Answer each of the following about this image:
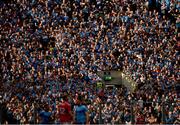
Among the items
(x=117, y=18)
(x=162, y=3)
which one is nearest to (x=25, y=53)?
(x=117, y=18)

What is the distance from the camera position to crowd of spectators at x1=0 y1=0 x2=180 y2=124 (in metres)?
34.9

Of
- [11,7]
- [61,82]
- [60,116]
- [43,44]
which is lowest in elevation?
[60,116]

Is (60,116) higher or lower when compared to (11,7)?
lower

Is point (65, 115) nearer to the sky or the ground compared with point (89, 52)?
nearer to the ground

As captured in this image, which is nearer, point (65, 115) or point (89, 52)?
point (65, 115)

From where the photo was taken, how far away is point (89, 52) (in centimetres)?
4009

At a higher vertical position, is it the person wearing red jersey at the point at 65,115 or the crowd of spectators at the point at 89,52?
the crowd of spectators at the point at 89,52

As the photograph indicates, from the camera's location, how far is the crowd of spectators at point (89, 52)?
3494cm

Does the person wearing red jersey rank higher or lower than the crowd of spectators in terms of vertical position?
lower

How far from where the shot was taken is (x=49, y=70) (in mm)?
38156

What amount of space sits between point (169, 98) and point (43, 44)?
9.43 metres

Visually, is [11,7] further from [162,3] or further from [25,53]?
[162,3]

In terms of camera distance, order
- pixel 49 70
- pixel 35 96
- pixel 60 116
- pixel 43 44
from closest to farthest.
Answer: pixel 60 116 → pixel 35 96 → pixel 49 70 → pixel 43 44

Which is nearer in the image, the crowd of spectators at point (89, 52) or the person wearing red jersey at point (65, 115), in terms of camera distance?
the person wearing red jersey at point (65, 115)
